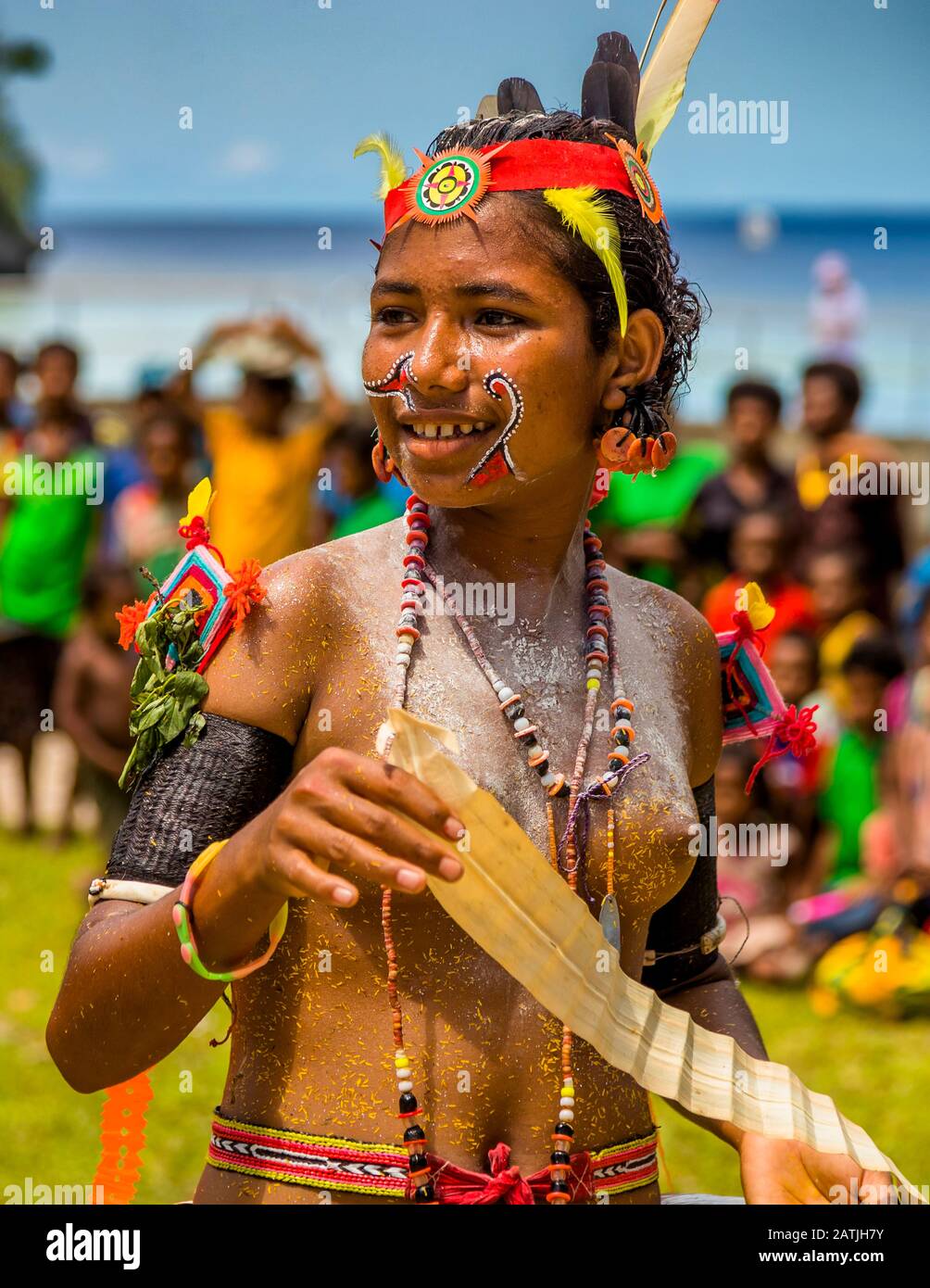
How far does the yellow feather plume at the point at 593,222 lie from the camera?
2.50 m

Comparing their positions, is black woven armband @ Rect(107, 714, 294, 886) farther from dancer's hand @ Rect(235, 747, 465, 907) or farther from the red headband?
the red headband

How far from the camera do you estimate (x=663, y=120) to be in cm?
279

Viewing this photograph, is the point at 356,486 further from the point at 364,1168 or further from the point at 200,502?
the point at 364,1168

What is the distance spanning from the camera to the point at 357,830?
200 cm

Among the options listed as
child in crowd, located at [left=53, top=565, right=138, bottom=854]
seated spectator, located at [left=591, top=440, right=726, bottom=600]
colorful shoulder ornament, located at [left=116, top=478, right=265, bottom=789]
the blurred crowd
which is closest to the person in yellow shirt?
the blurred crowd

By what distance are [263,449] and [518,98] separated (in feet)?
19.1

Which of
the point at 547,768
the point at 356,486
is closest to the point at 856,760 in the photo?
the point at 356,486

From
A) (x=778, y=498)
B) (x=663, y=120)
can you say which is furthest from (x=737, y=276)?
(x=663, y=120)

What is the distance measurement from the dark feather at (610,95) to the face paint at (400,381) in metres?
0.59

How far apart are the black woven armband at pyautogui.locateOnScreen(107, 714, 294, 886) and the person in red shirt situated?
18.1ft

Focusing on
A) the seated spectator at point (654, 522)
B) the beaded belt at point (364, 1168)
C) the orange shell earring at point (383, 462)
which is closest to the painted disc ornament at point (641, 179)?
the orange shell earring at point (383, 462)

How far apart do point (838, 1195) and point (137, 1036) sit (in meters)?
1.11

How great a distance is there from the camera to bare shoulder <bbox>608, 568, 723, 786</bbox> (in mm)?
2861
